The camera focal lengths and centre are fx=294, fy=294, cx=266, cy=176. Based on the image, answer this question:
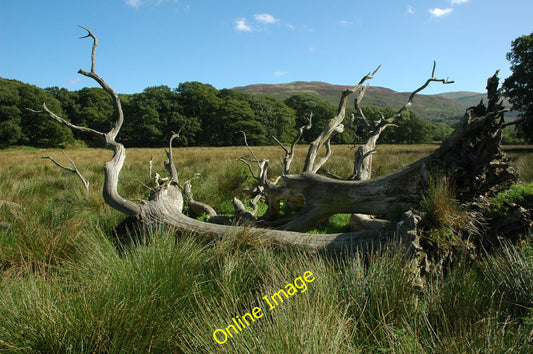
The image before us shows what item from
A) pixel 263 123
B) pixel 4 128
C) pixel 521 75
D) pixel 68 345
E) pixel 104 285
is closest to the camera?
pixel 68 345

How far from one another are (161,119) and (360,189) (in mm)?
48885

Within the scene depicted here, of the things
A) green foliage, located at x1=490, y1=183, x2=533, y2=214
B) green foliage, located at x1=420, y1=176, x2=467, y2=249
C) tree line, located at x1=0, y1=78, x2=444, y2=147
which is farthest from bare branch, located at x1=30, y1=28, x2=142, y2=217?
tree line, located at x1=0, y1=78, x2=444, y2=147

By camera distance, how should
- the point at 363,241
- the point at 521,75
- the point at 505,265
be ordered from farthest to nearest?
the point at 521,75, the point at 363,241, the point at 505,265

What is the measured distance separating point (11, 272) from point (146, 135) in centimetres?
4665

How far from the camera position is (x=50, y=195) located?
7.65 m

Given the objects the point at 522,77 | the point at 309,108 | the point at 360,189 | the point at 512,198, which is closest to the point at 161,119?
the point at 309,108

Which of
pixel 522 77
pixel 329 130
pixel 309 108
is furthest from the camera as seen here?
pixel 309 108

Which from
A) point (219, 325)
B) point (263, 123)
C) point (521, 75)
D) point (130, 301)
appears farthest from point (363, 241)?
point (263, 123)

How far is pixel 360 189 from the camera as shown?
4.49 meters

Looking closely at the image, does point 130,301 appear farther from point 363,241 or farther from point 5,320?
point 363,241

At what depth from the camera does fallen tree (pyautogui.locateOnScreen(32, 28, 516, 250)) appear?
3.49 meters

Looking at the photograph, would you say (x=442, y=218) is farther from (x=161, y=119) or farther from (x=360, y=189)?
(x=161, y=119)

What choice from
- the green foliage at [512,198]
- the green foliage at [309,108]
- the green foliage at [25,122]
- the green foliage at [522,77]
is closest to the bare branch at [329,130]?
the green foliage at [512,198]

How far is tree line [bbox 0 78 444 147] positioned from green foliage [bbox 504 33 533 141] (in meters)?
19.0
